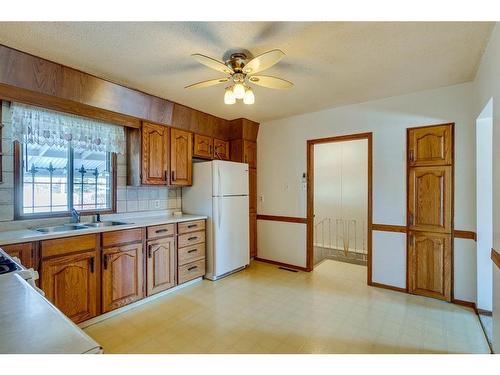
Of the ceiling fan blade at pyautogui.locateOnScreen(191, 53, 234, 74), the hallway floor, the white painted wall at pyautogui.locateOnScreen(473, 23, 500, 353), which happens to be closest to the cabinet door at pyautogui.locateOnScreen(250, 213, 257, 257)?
the hallway floor

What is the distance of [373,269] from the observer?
3.29m

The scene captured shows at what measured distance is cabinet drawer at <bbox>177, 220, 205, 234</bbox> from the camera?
3186 millimetres

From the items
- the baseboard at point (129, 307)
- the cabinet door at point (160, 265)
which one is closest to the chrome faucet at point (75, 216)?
the cabinet door at point (160, 265)

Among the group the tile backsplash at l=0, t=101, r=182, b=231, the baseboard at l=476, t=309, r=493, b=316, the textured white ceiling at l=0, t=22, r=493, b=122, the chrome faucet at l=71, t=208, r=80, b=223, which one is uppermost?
the textured white ceiling at l=0, t=22, r=493, b=122

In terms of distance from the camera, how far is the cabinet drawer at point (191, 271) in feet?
10.4

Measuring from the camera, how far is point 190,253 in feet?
10.8

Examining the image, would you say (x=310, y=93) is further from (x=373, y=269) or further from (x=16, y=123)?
(x=16, y=123)

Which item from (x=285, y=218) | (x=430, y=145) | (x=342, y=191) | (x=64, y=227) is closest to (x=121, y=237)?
(x=64, y=227)

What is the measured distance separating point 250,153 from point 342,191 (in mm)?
2052

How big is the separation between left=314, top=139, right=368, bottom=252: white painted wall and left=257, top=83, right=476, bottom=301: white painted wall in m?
1.08

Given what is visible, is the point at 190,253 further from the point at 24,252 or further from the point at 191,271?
the point at 24,252

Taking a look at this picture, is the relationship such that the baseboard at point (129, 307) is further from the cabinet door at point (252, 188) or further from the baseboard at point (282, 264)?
the cabinet door at point (252, 188)

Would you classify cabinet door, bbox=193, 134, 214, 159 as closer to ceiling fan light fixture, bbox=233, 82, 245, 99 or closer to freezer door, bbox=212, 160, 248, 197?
freezer door, bbox=212, 160, 248, 197

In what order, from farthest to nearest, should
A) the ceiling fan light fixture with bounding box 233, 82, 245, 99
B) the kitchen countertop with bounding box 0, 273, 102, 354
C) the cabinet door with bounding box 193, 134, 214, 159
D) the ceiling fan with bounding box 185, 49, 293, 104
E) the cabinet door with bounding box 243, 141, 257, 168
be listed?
the cabinet door with bounding box 243, 141, 257, 168 → the cabinet door with bounding box 193, 134, 214, 159 → the ceiling fan light fixture with bounding box 233, 82, 245, 99 → the ceiling fan with bounding box 185, 49, 293, 104 → the kitchen countertop with bounding box 0, 273, 102, 354
